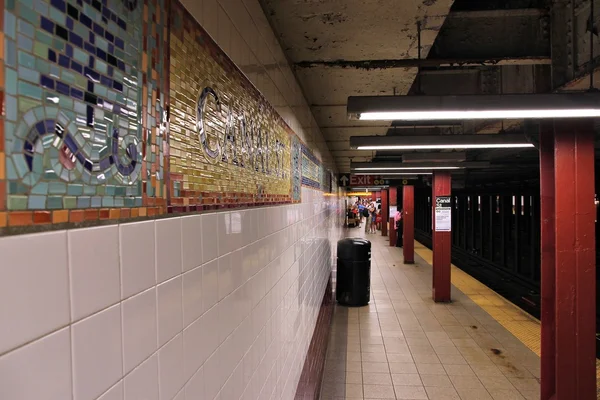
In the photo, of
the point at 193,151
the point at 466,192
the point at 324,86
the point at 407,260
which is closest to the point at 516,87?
the point at 324,86

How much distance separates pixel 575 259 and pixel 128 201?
379cm

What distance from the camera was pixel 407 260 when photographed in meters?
11.7

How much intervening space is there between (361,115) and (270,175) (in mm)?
669

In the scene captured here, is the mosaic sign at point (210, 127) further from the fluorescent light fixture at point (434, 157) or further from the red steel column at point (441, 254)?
the red steel column at point (441, 254)

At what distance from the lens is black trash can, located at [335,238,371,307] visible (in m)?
7.17

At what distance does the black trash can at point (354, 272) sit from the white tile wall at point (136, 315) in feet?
16.8

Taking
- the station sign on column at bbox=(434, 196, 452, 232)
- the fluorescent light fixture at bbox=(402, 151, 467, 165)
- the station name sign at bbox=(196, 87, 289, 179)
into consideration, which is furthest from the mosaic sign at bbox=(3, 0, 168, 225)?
the station sign on column at bbox=(434, 196, 452, 232)

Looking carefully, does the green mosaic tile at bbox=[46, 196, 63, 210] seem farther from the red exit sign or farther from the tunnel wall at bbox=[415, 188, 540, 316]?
the red exit sign

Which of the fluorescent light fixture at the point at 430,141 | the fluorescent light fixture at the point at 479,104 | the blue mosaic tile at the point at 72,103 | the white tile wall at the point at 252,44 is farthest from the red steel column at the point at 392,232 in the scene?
the blue mosaic tile at the point at 72,103

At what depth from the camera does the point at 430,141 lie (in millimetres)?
3910

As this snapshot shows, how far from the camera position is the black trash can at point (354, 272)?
7.17m

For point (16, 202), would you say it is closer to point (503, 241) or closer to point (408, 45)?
point (408, 45)

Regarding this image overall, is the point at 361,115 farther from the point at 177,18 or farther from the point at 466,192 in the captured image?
the point at 466,192

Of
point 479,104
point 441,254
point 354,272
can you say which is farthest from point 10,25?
point 441,254
